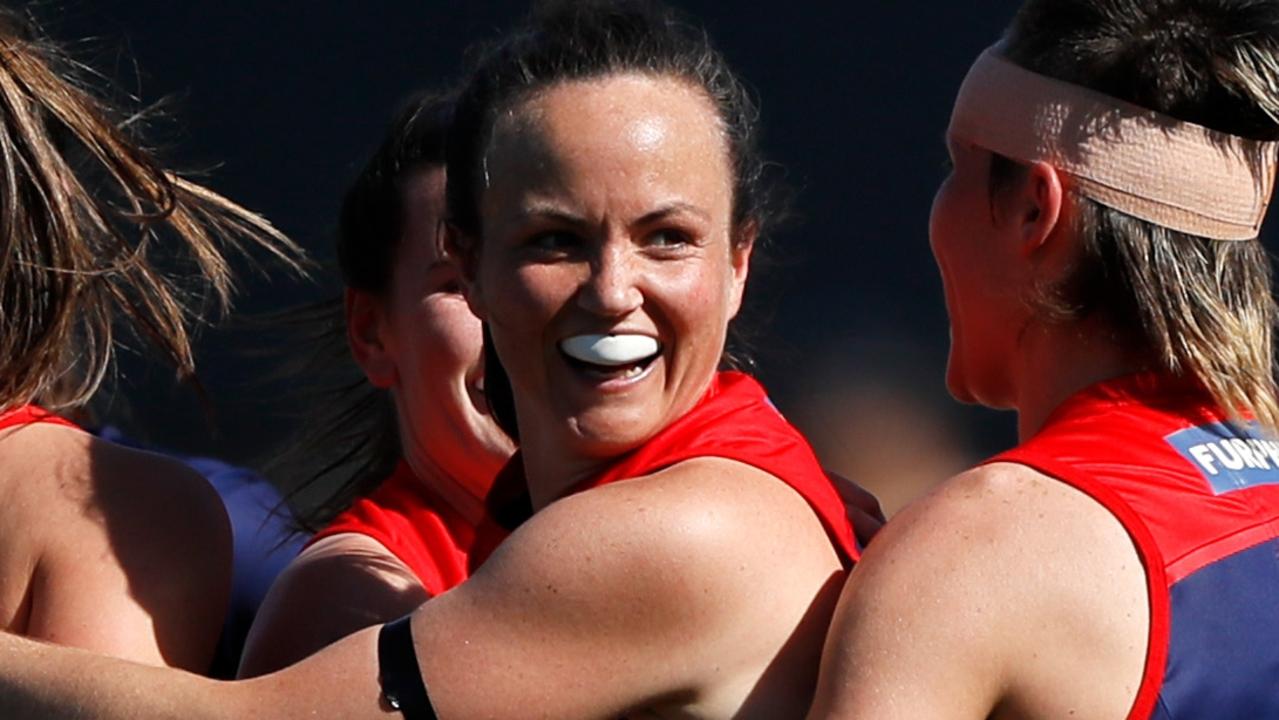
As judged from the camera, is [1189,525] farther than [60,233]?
No

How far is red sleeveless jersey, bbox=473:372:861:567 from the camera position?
5.87 ft

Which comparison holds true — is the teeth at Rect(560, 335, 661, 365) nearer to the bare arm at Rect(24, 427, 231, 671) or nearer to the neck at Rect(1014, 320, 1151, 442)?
the neck at Rect(1014, 320, 1151, 442)

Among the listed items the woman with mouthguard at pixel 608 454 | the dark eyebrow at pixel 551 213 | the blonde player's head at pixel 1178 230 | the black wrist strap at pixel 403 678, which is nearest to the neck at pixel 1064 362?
the blonde player's head at pixel 1178 230

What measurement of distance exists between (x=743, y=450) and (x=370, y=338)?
0.85 meters

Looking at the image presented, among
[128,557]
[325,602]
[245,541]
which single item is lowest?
[245,541]

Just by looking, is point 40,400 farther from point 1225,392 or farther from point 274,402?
point 274,402

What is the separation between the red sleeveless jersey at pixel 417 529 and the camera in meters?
2.29

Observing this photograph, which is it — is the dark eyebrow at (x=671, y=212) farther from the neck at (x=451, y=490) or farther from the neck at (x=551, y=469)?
the neck at (x=451, y=490)

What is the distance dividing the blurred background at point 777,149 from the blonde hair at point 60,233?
4.27ft

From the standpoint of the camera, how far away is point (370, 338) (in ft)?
8.26

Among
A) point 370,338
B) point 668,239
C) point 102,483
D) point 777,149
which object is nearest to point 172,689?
point 102,483

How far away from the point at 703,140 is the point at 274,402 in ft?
6.36

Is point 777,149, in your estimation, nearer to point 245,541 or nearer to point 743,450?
point 245,541

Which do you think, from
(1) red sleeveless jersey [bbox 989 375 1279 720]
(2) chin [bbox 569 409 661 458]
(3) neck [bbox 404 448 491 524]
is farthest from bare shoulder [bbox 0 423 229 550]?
(1) red sleeveless jersey [bbox 989 375 1279 720]
